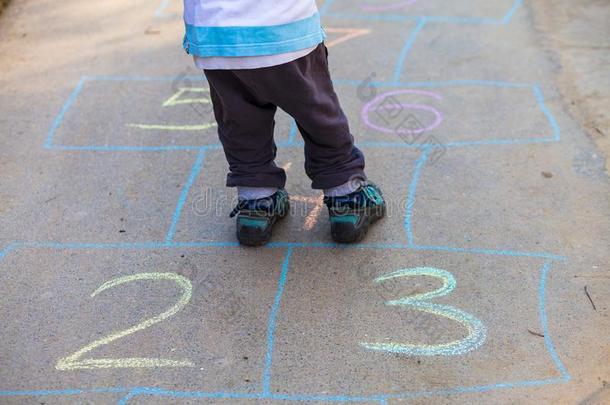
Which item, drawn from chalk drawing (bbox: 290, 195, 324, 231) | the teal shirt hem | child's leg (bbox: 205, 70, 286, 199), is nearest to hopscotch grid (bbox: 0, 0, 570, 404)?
chalk drawing (bbox: 290, 195, 324, 231)

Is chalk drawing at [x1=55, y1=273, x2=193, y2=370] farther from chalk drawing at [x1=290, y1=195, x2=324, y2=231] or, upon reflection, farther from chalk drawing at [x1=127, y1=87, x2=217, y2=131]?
chalk drawing at [x1=127, y1=87, x2=217, y2=131]

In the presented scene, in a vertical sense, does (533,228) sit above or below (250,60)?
below

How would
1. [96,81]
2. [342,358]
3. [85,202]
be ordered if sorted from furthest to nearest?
[96,81], [85,202], [342,358]

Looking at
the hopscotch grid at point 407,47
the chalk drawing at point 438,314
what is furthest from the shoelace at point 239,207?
the hopscotch grid at point 407,47

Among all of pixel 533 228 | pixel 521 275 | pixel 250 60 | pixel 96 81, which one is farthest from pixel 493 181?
pixel 96 81

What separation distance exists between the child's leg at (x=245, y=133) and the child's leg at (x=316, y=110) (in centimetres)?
9

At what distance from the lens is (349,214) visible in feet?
7.91

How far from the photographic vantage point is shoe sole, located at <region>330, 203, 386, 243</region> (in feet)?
7.89

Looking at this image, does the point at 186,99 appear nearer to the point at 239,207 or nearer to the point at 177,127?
the point at 177,127

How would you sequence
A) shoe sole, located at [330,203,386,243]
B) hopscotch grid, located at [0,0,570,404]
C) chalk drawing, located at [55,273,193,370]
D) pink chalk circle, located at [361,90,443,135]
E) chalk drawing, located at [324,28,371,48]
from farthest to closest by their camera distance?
chalk drawing, located at [324,28,371,48]
pink chalk circle, located at [361,90,443,135]
shoe sole, located at [330,203,386,243]
chalk drawing, located at [55,273,193,370]
hopscotch grid, located at [0,0,570,404]

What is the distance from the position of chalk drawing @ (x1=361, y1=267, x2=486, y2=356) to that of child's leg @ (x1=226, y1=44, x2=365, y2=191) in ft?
1.26

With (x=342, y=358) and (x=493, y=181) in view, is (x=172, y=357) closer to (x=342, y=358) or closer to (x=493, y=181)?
(x=342, y=358)

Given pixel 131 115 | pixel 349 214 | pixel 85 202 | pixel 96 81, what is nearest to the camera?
pixel 349 214

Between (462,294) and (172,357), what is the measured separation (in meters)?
0.89
